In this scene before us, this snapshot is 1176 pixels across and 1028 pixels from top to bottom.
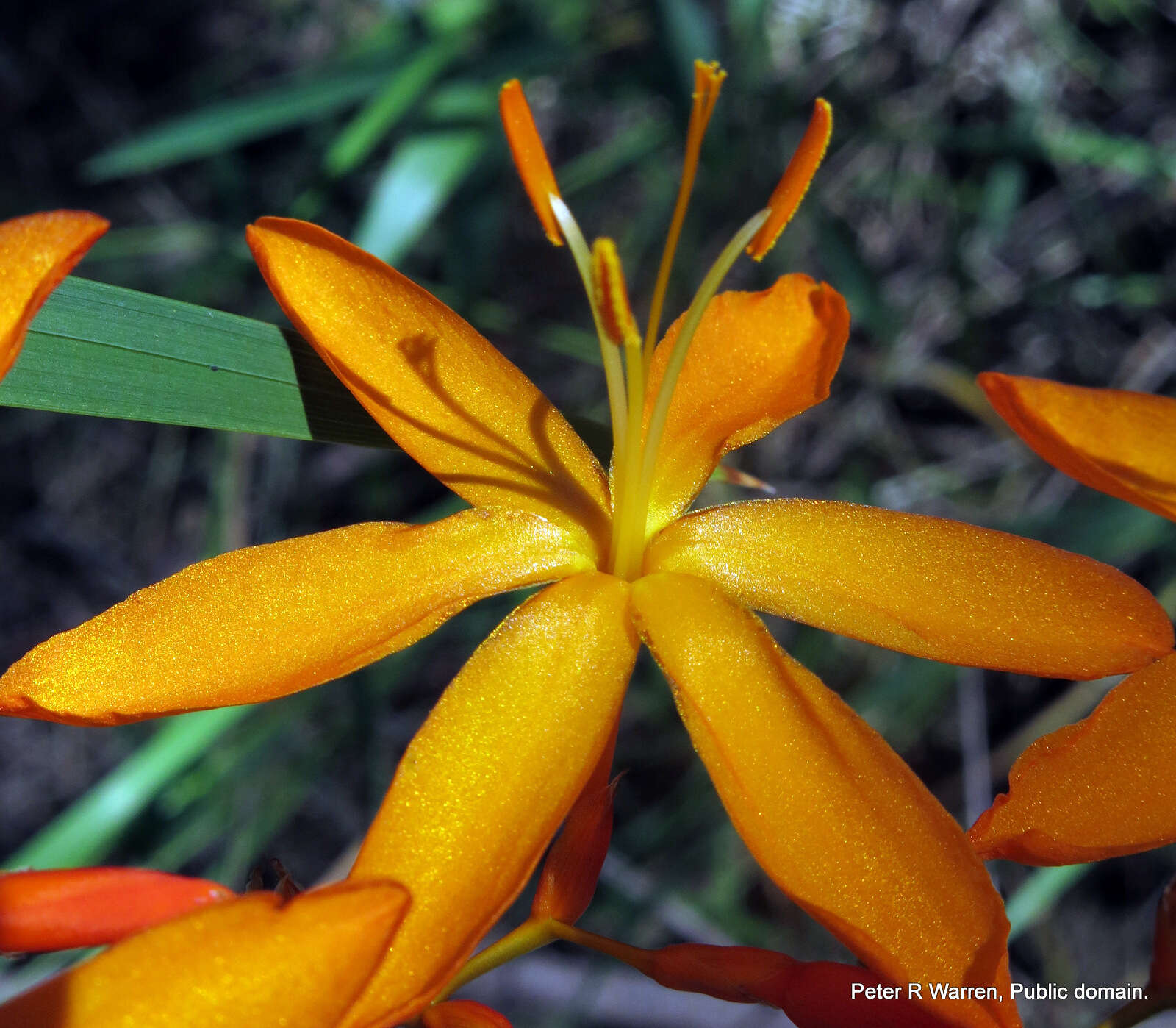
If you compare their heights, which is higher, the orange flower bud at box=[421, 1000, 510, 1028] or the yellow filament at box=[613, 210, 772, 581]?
the yellow filament at box=[613, 210, 772, 581]

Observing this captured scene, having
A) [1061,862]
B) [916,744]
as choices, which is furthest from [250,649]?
[916,744]

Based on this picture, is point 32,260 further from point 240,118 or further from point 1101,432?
point 240,118

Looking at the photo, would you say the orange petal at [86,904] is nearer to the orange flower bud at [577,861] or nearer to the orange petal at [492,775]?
the orange petal at [492,775]

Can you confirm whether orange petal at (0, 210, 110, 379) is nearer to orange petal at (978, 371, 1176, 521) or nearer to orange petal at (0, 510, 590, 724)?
orange petal at (0, 510, 590, 724)

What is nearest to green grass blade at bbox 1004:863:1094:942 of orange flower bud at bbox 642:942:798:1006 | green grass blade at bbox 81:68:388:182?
orange flower bud at bbox 642:942:798:1006

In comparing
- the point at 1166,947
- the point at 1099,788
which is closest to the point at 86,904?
the point at 1099,788

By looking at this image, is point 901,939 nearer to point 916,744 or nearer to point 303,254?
point 303,254
